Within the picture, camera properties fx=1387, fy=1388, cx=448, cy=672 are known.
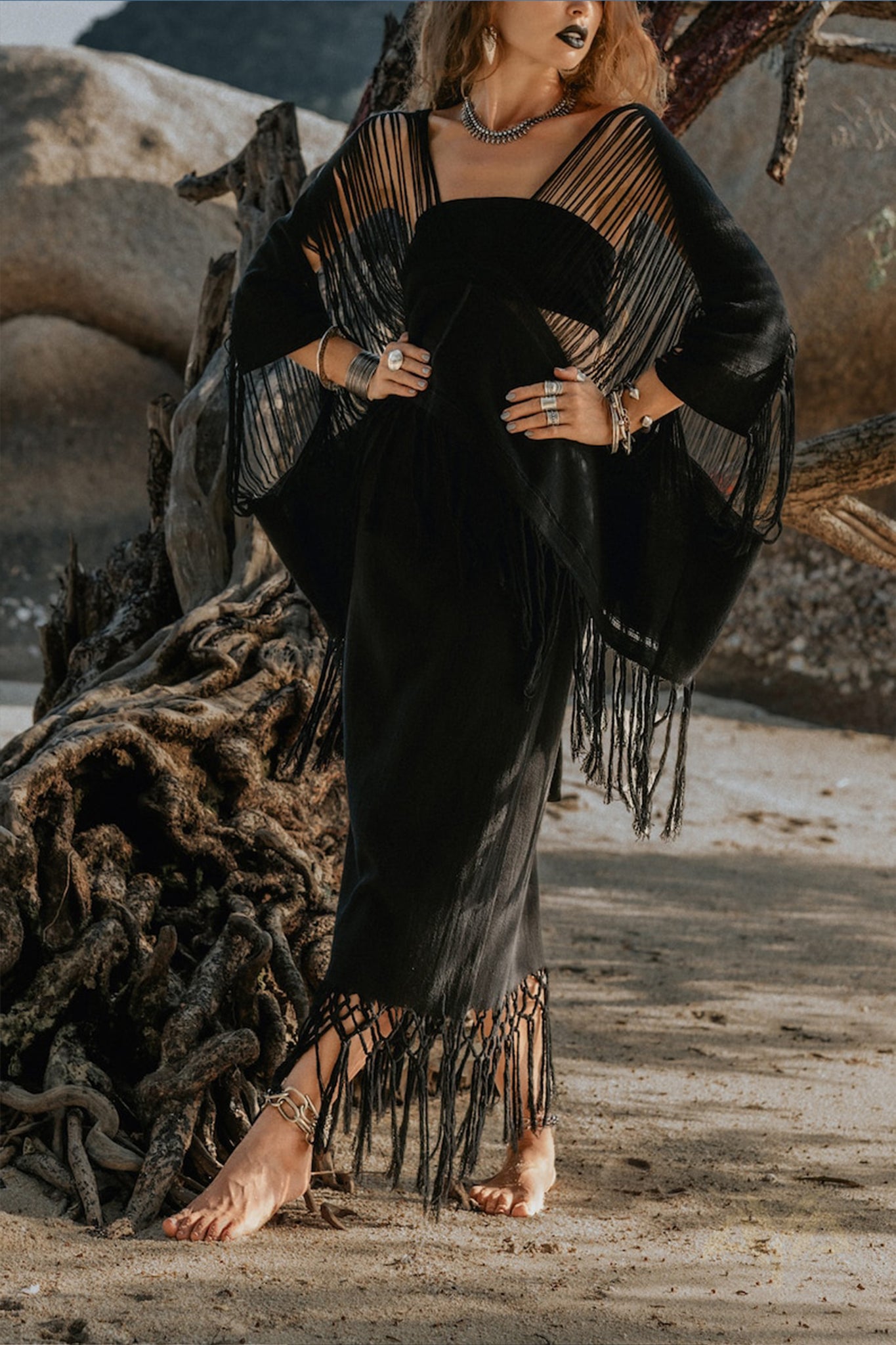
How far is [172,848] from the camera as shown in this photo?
278 centimetres

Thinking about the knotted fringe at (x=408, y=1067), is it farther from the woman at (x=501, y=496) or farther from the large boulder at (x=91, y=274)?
the large boulder at (x=91, y=274)

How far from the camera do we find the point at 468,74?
7.39 ft

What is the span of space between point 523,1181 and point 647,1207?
22 centimetres

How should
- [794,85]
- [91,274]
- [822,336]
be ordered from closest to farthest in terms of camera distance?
[794,85] → [822,336] → [91,274]

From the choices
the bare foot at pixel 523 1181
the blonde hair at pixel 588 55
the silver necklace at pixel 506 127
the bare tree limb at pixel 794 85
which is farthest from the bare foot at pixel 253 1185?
the bare tree limb at pixel 794 85

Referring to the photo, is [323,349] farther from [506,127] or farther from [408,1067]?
[408,1067]

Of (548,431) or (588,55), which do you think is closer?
(548,431)

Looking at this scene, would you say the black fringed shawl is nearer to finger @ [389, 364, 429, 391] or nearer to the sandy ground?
finger @ [389, 364, 429, 391]

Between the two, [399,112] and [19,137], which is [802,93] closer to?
[399,112]

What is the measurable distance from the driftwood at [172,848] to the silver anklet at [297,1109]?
0.15 metres

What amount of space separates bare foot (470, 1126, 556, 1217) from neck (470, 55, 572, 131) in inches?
66.5

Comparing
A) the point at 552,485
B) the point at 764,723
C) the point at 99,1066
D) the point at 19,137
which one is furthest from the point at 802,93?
the point at 19,137

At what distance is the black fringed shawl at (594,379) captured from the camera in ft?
7.04

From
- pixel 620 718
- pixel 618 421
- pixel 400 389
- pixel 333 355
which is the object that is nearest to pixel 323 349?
pixel 333 355
